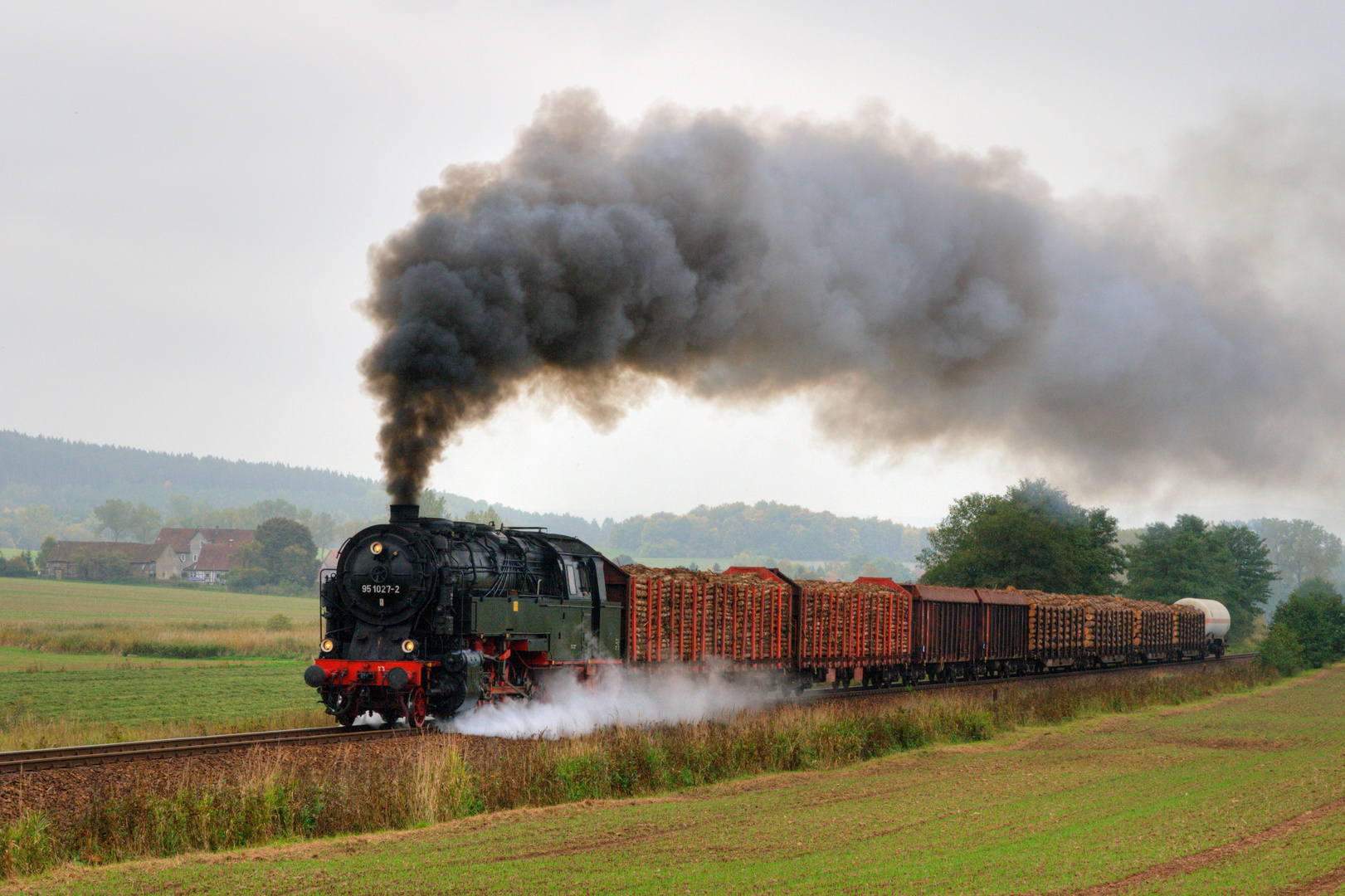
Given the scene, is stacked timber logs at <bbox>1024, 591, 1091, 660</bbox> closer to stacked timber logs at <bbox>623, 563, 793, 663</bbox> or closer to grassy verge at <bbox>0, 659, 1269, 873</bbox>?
stacked timber logs at <bbox>623, 563, 793, 663</bbox>

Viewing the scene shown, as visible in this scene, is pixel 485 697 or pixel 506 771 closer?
pixel 506 771

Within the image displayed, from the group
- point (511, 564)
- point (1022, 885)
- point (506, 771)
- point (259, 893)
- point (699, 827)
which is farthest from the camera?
point (511, 564)

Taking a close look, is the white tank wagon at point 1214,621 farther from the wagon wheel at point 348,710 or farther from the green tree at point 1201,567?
the wagon wheel at point 348,710

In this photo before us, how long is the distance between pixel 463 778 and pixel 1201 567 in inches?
2884

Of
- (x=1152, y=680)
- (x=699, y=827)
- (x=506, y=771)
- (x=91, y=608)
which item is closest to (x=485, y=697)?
(x=506, y=771)

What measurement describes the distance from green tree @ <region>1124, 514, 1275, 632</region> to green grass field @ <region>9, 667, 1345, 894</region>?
62.1 meters

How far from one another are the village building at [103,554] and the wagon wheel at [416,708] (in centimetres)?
10524

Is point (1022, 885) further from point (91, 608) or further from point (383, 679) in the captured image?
point (91, 608)

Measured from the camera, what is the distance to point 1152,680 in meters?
31.5

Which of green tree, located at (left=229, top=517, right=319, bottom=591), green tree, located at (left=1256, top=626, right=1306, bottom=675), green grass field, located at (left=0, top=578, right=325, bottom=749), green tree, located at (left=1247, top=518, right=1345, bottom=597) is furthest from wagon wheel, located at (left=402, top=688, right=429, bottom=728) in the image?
green tree, located at (left=1247, top=518, right=1345, bottom=597)

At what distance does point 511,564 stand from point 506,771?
561 centimetres

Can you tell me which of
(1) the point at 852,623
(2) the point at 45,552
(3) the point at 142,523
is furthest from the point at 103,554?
(1) the point at 852,623

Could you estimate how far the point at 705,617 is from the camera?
2295 centimetres

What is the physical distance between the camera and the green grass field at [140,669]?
2022 cm
